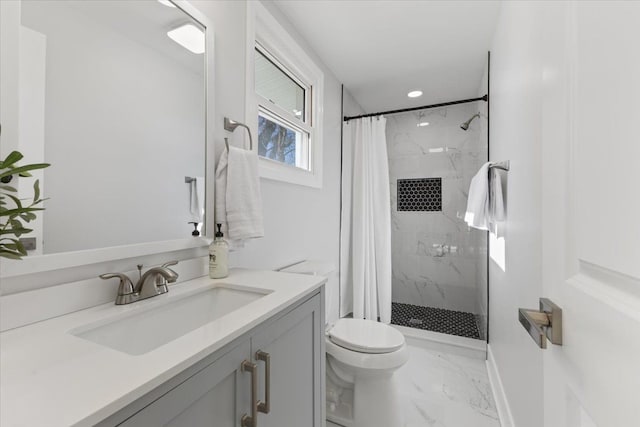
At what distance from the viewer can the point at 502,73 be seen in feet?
5.39

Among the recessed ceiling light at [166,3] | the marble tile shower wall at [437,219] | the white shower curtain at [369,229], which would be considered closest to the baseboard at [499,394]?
the white shower curtain at [369,229]

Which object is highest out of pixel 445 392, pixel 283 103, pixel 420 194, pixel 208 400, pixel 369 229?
pixel 283 103

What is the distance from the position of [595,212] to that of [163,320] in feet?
3.57

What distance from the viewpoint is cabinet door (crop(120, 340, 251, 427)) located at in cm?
49

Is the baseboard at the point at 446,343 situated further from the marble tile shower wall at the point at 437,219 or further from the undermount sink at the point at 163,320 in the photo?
the undermount sink at the point at 163,320

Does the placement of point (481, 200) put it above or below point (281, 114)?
below

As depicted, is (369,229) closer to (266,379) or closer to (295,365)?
(295,365)

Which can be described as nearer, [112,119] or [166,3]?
[112,119]

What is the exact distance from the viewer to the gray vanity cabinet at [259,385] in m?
0.50

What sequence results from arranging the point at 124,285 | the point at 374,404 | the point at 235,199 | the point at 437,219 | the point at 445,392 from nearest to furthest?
1. the point at 124,285
2. the point at 235,199
3. the point at 374,404
4. the point at 445,392
5. the point at 437,219

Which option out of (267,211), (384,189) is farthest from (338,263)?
(267,211)

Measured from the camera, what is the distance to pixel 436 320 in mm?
2834

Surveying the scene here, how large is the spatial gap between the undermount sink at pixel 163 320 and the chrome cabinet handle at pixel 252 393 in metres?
0.29

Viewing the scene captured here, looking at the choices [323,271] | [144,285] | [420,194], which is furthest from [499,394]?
[420,194]
